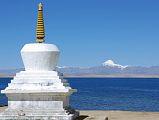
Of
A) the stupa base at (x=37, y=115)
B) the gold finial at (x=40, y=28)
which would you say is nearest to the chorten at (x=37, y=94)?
the stupa base at (x=37, y=115)

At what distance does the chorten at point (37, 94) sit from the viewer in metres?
20.6

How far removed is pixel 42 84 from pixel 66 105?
4.93ft

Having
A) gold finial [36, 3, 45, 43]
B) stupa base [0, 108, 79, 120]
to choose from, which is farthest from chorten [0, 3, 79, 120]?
gold finial [36, 3, 45, 43]

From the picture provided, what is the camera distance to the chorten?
20562mm

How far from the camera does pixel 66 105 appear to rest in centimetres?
2141

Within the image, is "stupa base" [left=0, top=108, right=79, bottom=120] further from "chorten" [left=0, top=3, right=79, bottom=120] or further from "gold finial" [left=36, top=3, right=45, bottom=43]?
"gold finial" [left=36, top=3, right=45, bottom=43]

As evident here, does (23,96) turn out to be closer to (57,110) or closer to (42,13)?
(57,110)

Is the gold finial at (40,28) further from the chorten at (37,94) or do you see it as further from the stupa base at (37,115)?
the stupa base at (37,115)

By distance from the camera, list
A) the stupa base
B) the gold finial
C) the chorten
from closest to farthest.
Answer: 1. the stupa base
2. the chorten
3. the gold finial

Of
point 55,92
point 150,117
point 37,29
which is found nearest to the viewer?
point 55,92

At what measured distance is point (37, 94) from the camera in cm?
2069

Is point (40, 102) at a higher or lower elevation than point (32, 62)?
lower

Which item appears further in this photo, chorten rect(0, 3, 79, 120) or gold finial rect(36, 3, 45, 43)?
gold finial rect(36, 3, 45, 43)

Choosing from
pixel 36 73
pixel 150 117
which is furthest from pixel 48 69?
pixel 150 117
